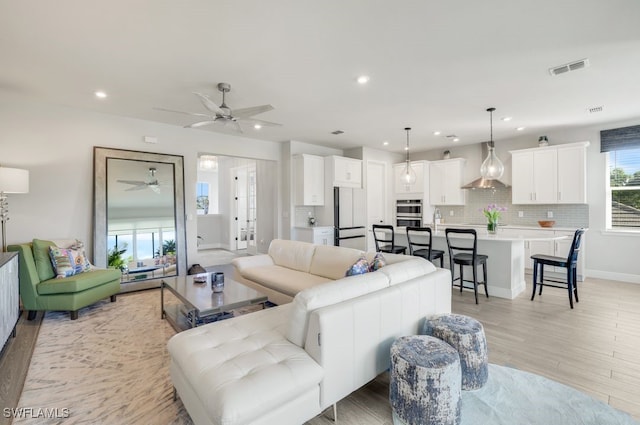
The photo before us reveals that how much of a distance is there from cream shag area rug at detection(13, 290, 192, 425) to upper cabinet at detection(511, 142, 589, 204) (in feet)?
21.4

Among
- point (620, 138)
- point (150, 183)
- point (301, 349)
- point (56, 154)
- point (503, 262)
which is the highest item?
point (620, 138)

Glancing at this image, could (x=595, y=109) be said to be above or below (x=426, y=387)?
above

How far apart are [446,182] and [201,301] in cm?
624

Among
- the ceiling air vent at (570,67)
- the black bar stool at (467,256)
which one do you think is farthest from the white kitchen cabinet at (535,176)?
the ceiling air vent at (570,67)

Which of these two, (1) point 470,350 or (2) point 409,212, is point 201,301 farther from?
(2) point 409,212

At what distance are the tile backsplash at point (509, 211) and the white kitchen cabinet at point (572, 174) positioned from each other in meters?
0.35

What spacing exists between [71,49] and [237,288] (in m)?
2.72

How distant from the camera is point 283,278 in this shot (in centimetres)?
366

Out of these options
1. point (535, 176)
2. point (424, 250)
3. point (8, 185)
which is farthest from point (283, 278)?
point (535, 176)

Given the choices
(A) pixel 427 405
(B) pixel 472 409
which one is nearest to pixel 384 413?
(A) pixel 427 405

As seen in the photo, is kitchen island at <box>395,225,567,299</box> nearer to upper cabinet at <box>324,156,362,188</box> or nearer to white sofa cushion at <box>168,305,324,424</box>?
upper cabinet at <box>324,156,362,188</box>

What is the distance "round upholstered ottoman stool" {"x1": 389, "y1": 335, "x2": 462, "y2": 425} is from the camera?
1692 mm

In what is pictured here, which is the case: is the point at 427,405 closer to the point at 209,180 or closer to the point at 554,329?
the point at 554,329

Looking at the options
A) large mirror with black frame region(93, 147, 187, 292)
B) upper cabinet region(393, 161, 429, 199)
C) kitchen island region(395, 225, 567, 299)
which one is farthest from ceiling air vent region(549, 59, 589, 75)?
large mirror with black frame region(93, 147, 187, 292)
